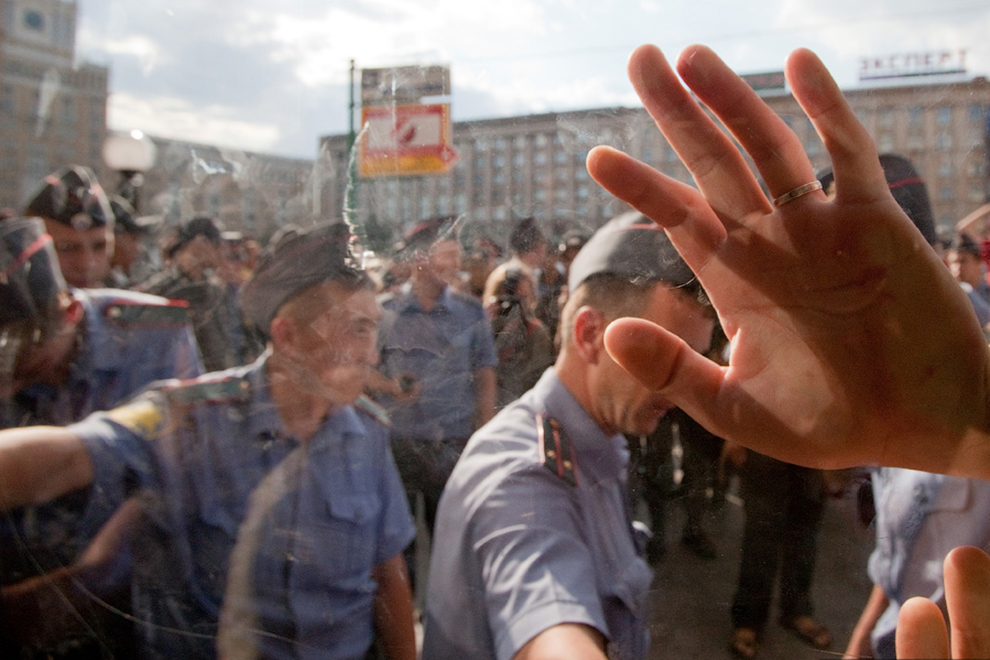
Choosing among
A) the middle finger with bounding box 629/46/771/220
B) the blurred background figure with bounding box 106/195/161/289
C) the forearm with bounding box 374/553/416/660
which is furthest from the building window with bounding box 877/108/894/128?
the blurred background figure with bounding box 106/195/161/289

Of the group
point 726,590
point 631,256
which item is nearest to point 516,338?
point 631,256

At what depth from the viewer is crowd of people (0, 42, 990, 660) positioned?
73 centimetres

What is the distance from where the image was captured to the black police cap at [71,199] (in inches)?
54.4

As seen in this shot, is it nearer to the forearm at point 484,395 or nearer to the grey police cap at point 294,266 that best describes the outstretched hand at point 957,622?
the forearm at point 484,395

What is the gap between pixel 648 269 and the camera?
0.85 meters

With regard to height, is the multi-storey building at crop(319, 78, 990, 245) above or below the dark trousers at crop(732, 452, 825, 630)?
above

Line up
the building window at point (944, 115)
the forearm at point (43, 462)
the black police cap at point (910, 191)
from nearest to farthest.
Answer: the black police cap at point (910, 191) < the building window at point (944, 115) < the forearm at point (43, 462)

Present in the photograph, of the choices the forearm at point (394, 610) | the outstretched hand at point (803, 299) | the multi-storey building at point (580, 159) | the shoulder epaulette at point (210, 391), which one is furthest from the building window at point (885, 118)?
the shoulder epaulette at point (210, 391)

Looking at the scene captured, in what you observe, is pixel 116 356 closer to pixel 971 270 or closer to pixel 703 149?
pixel 703 149

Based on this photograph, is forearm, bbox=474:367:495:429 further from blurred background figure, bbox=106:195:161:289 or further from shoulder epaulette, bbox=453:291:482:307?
blurred background figure, bbox=106:195:161:289

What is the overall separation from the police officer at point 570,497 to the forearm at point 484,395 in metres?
0.02

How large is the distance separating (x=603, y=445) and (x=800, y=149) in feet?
1.53

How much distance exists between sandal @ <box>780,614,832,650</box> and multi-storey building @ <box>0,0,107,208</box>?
1.54m

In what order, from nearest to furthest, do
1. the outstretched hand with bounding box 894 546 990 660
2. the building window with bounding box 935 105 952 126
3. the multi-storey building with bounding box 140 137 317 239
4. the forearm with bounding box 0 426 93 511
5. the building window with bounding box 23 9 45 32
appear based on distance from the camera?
the outstretched hand with bounding box 894 546 990 660 < the building window with bounding box 935 105 952 126 < the multi-storey building with bounding box 140 137 317 239 < the forearm with bounding box 0 426 93 511 < the building window with bounding box 23 9 45 32
